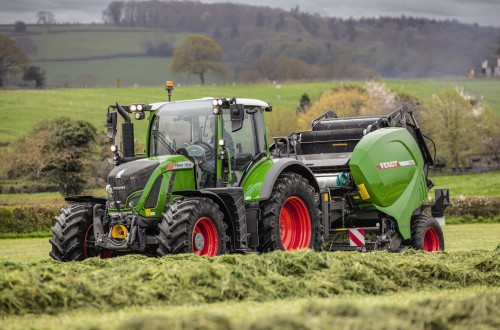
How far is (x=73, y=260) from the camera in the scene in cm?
1532

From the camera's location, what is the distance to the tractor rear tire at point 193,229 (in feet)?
47.0

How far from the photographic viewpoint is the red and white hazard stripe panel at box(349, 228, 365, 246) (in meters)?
18.8

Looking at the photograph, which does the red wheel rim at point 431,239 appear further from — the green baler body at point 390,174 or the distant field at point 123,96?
the distant field at point 123,96

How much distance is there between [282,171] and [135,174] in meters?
3.15

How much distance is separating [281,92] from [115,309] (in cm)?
9710

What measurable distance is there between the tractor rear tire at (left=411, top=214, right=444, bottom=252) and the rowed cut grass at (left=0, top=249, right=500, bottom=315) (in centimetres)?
496

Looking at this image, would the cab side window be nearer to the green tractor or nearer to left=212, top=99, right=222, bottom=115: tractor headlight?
the green tractor

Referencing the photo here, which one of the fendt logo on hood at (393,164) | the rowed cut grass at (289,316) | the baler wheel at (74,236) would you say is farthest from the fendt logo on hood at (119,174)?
the fendt logo on hood at (393,164)

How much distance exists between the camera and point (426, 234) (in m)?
19.9

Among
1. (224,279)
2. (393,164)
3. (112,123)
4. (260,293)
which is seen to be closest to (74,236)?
(112,123)

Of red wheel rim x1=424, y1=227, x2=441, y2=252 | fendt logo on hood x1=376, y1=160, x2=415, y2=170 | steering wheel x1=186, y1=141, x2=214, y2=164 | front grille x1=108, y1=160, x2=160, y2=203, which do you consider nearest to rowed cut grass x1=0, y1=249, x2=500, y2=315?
front grille x1=108, y1=160, x2=160, y2=203

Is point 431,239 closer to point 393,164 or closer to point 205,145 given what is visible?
point 393,164

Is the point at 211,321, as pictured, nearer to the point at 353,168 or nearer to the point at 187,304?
the point at 187,304

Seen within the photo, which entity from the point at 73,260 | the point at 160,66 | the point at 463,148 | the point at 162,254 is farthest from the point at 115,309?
the point at 160,66
